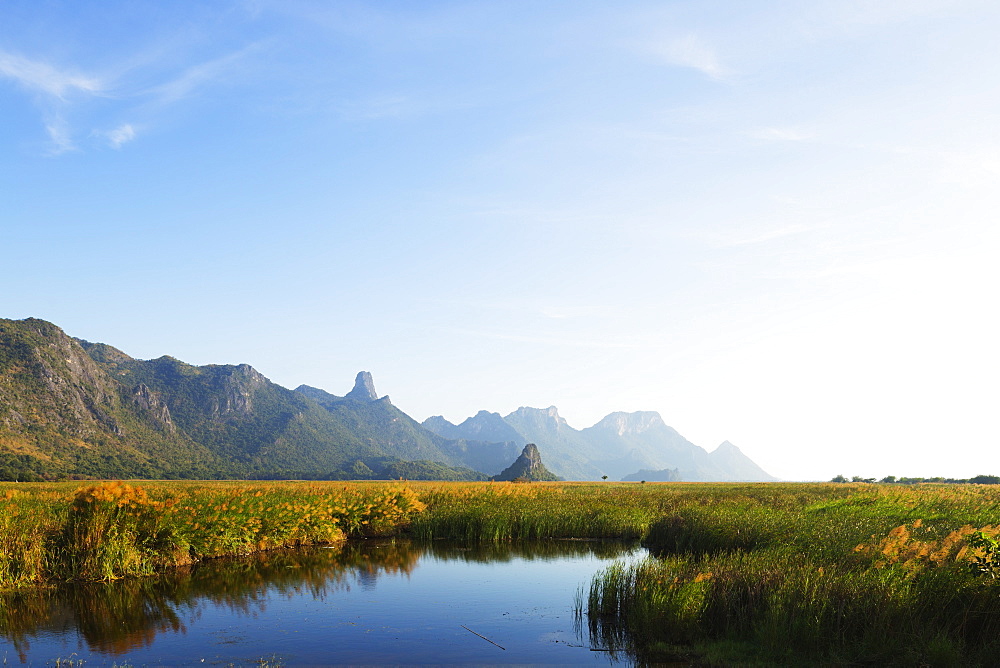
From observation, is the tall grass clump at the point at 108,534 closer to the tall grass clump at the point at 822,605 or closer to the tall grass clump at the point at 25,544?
the tall grass clump at the point at 25,544

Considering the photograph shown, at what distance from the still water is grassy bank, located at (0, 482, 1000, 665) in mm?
991

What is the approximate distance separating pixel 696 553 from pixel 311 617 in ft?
45.8

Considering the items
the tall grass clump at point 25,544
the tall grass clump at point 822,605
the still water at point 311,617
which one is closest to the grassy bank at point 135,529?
the tall grass clump at point 25,544

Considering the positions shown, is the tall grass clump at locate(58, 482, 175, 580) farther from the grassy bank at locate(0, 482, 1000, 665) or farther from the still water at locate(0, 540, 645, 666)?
the still water at locate(0, 540, 645, 666)

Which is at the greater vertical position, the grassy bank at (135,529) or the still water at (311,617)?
the grassy bank at (135,529)

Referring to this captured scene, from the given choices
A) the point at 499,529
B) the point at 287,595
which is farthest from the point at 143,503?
the point at 499,529

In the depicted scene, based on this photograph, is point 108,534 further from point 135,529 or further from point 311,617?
point 311,617

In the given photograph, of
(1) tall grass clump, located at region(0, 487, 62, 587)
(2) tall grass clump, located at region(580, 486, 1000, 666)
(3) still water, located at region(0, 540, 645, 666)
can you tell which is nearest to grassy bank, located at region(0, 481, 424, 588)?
(1) tall grass clump, located at region(0, 487, 62, 587)

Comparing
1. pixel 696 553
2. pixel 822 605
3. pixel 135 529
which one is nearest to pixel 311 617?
pixel 135 529

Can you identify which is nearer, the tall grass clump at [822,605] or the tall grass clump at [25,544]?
the tall grass clump at [822,605]

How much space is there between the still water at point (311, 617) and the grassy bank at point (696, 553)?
991 mm

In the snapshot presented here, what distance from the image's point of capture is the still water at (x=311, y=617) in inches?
512

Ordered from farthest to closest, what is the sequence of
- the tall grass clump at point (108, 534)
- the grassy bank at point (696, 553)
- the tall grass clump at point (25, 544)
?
the tall grass clump at point (108, 534) → the tall grass clump at point (25, 544) → the grassy bank at point (696, 553)

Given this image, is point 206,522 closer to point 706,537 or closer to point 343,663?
point 343,663
